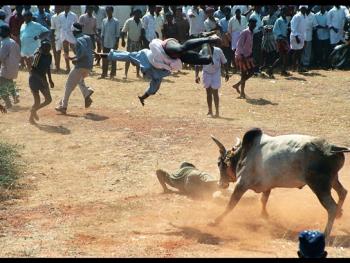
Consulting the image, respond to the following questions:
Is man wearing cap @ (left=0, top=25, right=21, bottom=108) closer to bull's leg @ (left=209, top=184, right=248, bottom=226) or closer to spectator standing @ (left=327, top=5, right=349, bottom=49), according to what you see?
bull's leg @ (left=209, top=184, right=248, bottom=226)

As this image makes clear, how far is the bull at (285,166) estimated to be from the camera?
26.7 ft

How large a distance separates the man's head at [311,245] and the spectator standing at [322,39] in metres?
17.1

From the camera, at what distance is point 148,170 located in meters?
11.4

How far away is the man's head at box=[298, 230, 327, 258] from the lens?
456 centimetres

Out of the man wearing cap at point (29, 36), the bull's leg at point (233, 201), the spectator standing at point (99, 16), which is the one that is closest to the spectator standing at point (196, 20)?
the spectator standing at point (99, 16)

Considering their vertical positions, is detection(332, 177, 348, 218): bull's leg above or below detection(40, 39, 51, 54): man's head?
below

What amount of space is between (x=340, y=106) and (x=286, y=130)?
9.89ft

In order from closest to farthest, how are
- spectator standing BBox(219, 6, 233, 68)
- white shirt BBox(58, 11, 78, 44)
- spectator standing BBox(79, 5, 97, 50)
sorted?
spectator standing BBox(79, 5, 97, 50) → white shirt BBox(58, 11, 78, 44) → spectator standing BBox(219, 6, 233, 68)

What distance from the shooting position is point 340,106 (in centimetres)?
1653

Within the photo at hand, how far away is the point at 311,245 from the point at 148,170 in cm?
699

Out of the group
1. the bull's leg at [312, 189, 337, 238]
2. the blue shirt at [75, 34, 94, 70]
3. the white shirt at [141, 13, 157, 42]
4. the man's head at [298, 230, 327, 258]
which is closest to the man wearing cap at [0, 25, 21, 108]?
the blue shirt at [75, 34, 94, 70]

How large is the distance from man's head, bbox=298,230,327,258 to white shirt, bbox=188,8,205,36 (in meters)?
16.3

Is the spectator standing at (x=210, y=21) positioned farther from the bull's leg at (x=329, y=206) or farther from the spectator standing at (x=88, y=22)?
the bull's leg at (x=329, y=206)

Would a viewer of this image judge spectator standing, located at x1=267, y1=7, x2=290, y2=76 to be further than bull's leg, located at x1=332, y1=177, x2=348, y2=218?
Yes
